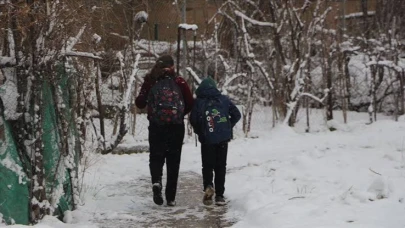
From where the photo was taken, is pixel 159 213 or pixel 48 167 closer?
pixel 48 167

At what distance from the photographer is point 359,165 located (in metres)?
8.46

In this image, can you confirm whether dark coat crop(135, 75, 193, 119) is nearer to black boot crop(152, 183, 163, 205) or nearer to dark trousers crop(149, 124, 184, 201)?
dark trousers crop(149, 124, 184, 201)

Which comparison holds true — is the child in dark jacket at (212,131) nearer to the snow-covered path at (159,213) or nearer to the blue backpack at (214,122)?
the blue backpack at (214,122)

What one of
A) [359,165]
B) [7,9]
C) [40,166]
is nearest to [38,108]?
[40,166]

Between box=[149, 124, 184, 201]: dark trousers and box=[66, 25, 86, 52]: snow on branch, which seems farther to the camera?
box=[149, 124, 184, 201]: dark trousers

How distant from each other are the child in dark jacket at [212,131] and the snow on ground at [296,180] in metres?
0.30

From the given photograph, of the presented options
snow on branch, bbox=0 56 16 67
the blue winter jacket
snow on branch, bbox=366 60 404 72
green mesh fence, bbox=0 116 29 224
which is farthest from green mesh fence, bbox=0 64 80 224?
snow on branch, bbox=366 60 404 72

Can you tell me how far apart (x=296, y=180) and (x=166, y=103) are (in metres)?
2.14

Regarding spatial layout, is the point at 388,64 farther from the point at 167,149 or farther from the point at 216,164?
the point at 167,149

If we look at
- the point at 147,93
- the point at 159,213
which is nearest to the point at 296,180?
the point at 159,213

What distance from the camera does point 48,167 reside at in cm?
551

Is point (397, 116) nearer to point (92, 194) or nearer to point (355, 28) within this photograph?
point (355, 28)

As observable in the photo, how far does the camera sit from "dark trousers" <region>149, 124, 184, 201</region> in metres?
6.34

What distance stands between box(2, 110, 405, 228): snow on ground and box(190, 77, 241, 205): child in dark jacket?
0.30m
